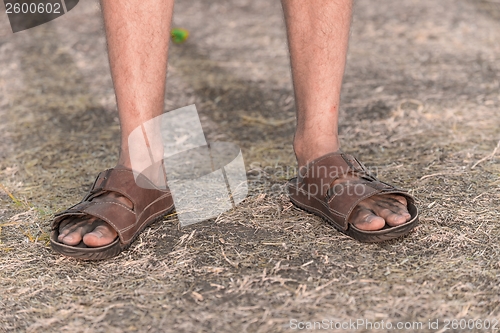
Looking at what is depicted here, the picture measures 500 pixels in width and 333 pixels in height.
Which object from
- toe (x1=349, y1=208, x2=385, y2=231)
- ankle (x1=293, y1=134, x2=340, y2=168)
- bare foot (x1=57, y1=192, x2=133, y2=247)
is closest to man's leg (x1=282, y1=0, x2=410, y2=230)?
ankle (x1=293, y1=134, x2=340, y2=168)

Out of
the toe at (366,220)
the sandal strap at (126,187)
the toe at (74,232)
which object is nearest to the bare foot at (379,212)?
the toe at (366,220)

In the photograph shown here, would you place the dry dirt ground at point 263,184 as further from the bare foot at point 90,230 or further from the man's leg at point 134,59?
the man's leg at point 134,59

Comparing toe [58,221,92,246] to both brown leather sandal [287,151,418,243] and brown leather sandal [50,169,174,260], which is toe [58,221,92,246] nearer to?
brown leather sandal [50,169,174,260]

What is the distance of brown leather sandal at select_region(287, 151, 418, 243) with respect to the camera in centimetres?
153

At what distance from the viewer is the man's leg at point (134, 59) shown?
156cm

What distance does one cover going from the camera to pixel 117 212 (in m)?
1.53

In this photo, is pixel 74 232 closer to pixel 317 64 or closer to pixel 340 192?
pixel 340 192

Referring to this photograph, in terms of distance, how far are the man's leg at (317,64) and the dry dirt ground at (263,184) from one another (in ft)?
0.73

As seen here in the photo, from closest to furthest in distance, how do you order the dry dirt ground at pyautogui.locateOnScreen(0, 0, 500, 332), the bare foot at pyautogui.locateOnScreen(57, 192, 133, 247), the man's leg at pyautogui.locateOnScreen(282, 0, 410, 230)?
1. the dry dirt ground at pyautogui.locateOnScreen(0, 0, 500, 332)
2. the bare foot at pyautogui.locateOnScreen(57, 192, 133, 247)
3. the man's leg at pyautogui.locateOnScreen(282, 0, 410, 230)

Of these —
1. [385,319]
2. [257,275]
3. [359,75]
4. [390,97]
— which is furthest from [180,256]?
[359,75]

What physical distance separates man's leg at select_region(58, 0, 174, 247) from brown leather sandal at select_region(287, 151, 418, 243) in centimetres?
45

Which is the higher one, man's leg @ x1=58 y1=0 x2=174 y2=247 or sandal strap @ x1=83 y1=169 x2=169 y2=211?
man's leg @ x1=58 y1=0 x2=174 y2=247

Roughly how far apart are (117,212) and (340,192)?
1.90 ft

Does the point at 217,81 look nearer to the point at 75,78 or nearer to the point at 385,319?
the point at 75,78
